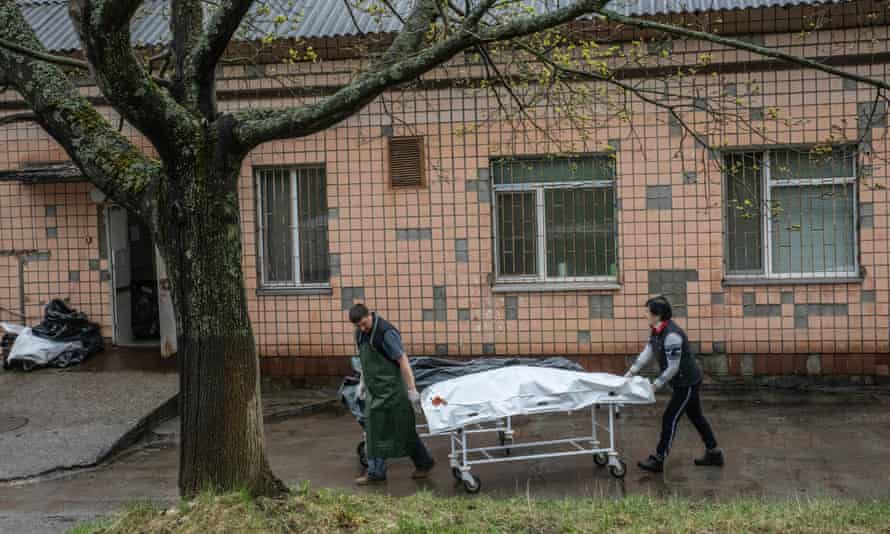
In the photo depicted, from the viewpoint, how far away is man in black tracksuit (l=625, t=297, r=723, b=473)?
29.2 feet

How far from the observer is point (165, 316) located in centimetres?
1388

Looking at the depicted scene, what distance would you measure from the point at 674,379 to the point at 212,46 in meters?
4.92

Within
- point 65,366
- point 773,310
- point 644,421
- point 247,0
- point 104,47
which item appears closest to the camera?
point 104,47

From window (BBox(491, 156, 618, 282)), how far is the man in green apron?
165 inches

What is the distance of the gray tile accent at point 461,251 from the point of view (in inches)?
504

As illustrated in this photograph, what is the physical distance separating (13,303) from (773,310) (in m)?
10.1

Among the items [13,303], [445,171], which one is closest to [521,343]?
[445,171]

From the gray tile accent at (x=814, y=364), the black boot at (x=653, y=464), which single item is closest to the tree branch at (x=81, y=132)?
the black boot at (x=653, y=464)

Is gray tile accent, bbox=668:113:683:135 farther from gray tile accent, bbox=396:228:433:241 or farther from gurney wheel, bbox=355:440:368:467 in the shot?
gurney wheel, bbox=355:440:368:467

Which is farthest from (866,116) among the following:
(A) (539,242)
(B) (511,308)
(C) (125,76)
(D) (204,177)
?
(C) (125,76)

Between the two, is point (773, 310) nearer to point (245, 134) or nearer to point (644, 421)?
point (644, 421)

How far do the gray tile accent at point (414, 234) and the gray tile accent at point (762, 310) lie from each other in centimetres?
403

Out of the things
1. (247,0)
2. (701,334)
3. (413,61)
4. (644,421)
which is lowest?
(644,421)

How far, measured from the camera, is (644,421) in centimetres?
1118
